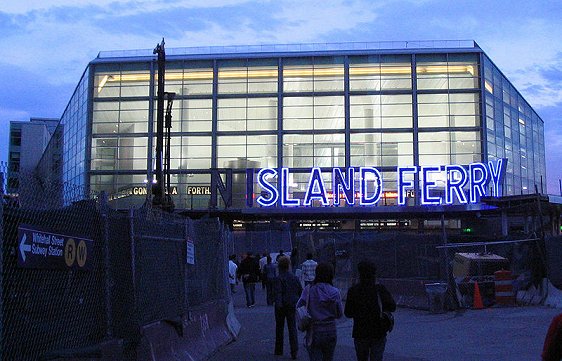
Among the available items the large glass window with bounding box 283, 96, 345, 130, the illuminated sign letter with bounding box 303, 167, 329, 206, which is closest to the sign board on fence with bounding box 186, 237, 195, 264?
the illuminated sign letter with bounding box 303, 167, 329, 206

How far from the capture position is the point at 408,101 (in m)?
56.9

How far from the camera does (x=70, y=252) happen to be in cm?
698

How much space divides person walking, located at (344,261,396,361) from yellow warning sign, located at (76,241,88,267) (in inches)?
115

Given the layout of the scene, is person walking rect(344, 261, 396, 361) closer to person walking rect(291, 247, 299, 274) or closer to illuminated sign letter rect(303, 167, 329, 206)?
person walking rect(291, 247, 299, 274)

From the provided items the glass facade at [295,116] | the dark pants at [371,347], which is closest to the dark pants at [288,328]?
the dark pants at [371,347]

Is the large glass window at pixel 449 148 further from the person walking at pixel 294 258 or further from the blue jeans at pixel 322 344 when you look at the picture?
the blue jeans at pixel 322 344

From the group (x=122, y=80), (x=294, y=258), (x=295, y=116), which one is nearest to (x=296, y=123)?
(x=295, y=116)

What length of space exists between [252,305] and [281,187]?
30292 mm

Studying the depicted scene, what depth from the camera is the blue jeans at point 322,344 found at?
26.0 feet

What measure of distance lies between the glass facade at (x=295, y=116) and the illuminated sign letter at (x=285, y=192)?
252cm

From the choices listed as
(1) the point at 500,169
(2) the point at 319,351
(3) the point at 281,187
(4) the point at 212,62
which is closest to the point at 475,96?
(1) the point at 500,169

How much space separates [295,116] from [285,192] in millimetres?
7875

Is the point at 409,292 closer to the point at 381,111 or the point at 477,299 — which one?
the point at 477,299

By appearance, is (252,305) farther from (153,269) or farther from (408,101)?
(408,101)
